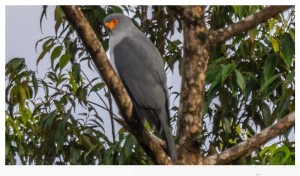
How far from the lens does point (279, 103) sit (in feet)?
5.01

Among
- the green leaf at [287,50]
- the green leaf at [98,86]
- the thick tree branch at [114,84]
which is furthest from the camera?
the green leaf at [287,50]

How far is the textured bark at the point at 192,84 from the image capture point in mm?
1480

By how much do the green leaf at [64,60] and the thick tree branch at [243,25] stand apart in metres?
0.32

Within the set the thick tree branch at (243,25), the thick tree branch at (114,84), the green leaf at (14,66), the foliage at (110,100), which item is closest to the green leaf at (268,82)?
the foliage at (110,100)

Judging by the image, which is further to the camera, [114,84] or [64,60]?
[64,60]

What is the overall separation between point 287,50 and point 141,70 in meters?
0.33

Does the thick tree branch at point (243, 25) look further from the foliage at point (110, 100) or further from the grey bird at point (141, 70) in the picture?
the grey bird at point (141, 70)

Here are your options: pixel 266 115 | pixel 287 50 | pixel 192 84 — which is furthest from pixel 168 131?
pixel 287 50

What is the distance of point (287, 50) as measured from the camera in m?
1.56

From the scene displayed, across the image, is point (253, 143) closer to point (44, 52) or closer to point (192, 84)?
point (192, 84)

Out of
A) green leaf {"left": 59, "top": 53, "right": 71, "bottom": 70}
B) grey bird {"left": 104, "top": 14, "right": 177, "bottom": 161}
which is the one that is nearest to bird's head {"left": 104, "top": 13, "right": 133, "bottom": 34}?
grey bird {"left": 104, "top": 14, "right": 177, "bottom": 161}

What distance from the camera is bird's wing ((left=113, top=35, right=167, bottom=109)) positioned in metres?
1.51

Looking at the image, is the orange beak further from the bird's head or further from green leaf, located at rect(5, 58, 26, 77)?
green leaf, located at rect(5, 58, 26, 77)
